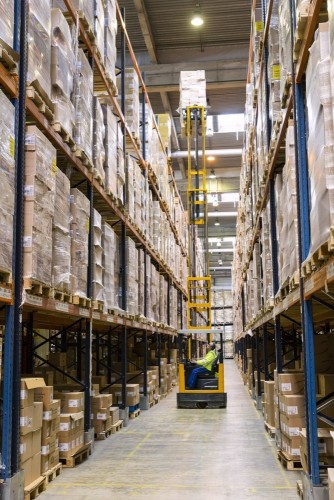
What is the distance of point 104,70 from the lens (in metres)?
8.37

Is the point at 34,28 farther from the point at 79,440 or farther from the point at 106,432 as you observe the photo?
the point at 106,432

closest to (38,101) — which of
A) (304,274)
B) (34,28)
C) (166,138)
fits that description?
(34,28)

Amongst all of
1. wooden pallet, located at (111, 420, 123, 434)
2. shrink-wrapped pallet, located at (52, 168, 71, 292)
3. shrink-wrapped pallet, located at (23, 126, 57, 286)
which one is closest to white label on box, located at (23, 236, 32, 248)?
shrink-wrapped pallet, located at (23, 126, 57, 286)

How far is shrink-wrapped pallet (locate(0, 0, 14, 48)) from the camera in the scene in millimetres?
4555

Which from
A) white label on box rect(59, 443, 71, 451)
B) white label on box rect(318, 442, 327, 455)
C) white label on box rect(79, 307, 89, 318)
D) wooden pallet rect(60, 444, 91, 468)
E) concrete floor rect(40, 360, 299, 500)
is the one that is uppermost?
white label on box rect(79, 307, 89, 318)

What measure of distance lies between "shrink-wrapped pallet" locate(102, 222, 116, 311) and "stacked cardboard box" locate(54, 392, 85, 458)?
67.4 inches

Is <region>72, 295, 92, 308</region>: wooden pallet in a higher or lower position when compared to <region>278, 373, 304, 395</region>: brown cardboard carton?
higher

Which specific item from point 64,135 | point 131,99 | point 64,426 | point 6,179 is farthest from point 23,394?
point 131,99

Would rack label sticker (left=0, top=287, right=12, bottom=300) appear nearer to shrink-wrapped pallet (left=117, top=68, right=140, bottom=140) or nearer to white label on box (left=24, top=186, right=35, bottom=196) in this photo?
white label on box (left=24, top=186, right=35, bottom=196)

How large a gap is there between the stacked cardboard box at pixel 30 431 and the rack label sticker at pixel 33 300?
0.68 metres

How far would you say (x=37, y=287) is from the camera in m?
5.12

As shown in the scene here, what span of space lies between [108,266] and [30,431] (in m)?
3.59

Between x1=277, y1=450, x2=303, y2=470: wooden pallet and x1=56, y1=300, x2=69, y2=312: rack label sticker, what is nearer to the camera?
x1=56, y1=300, x2=69, y2=312: rack label sticker

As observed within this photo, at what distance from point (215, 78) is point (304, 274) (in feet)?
42.0
